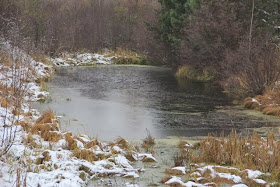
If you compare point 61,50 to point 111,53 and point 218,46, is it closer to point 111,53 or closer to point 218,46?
point 111,53

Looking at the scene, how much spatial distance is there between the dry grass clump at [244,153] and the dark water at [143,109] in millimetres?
1666

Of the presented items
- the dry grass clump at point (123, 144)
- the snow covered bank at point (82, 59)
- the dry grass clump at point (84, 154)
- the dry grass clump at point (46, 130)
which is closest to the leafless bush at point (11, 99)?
the dry grass clump at point (46, 130)

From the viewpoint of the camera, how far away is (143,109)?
42.0 ft

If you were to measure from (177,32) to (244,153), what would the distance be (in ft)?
60.4

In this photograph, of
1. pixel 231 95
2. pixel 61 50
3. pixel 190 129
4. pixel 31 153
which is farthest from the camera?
pixel 61 50

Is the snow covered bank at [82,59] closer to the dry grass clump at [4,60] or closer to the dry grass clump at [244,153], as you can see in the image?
the dry grass clump at [4,60]

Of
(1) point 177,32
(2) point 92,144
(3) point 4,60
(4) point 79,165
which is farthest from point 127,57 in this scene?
(4) point 79,165

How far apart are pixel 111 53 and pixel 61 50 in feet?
14.3

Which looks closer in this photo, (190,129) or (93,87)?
(190,129)

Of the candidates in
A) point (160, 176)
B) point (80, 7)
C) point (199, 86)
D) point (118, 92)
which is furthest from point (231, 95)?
point (80, 7)

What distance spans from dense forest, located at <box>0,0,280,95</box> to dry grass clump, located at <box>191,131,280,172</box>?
296 inches

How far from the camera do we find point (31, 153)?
6742mm

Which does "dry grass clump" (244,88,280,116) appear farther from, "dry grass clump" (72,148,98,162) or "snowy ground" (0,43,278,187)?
"dry grass clump" (72,148,98,162)

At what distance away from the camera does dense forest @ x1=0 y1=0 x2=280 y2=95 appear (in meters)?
15.8
